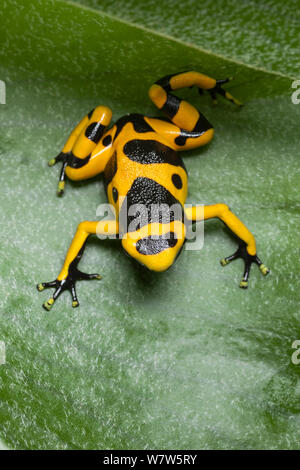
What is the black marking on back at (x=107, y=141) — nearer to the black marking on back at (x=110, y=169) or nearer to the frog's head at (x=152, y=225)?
the black marking on back at (x=110, y=169)

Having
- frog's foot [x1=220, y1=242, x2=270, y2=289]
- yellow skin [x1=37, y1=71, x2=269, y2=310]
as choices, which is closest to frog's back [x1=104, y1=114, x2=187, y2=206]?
yellow skin [x1=37, y1=71, x2=269, y2=310]

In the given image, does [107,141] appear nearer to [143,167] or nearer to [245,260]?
[143,167]

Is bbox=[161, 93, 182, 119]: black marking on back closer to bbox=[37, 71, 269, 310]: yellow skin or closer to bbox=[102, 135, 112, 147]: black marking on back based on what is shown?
bbox=[37, 71, 269, 310]: yellow skin

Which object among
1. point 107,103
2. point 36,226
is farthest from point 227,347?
point 107,103

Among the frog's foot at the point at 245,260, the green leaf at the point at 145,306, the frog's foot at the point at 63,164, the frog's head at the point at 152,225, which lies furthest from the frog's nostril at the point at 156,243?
the frog's foot at the point at 63,164

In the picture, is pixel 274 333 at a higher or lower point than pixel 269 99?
lower

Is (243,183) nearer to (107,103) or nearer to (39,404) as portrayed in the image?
(107,103)
